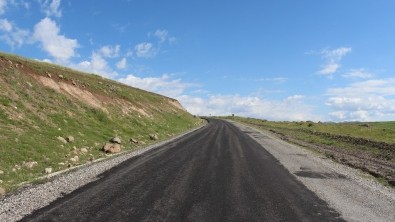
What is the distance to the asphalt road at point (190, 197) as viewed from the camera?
10.6m

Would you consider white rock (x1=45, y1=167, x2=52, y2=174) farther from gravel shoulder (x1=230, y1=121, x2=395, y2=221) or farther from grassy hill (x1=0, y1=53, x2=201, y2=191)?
gravel shoulder (x1=230, y1=121, x2=395, y2=221)

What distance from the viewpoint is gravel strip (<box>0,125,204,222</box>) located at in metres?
10.9

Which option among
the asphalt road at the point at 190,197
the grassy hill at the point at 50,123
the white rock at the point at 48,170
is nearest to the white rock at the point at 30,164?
the grassy hill at the point at 50,123

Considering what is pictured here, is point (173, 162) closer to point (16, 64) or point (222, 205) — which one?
point (222, 205)

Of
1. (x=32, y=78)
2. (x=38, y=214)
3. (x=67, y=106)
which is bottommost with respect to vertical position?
(x=38, y=214)

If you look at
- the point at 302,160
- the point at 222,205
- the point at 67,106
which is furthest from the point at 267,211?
the point at 67,106

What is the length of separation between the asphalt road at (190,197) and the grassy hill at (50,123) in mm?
4001

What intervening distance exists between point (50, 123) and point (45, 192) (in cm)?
1404

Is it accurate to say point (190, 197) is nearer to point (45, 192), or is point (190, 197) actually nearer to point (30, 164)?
point (45, 192)

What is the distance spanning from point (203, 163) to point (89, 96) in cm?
2363

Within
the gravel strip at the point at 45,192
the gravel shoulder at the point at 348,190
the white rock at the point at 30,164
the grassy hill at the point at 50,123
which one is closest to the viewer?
the gravel strip at the point at 45,192

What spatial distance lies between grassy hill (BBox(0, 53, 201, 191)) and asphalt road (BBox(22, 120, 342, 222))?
4001 mm

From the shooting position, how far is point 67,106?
32688 millimetres

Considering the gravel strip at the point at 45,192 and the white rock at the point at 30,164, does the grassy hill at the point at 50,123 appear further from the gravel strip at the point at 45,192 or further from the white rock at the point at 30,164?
the gravel strip at the point at 45,192
